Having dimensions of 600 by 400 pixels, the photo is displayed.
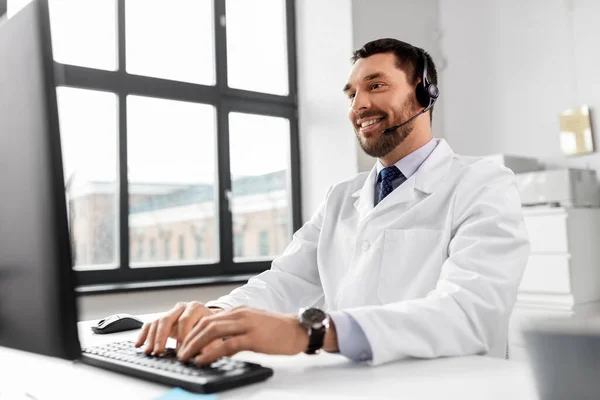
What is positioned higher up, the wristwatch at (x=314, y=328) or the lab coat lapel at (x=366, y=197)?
the lab coat lapel at (x=366, y=197)

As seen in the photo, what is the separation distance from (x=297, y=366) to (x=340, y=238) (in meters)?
0.70

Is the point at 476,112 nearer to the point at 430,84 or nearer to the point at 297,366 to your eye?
the point at 430,84

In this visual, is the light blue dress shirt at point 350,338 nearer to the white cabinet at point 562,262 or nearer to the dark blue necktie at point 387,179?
the dark blue necktie at point 387,179

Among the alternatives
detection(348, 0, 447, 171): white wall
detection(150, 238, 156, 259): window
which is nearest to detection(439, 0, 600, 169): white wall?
detection(348, 0, 447, 171): white wall

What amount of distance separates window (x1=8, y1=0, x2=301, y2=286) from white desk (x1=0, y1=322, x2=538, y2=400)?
2.04 metres

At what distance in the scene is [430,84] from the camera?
155 centimetres

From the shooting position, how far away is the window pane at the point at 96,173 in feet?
9.63

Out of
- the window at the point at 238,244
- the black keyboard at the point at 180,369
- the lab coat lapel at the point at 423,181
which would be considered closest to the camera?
the black keyboard at the point at 180,369

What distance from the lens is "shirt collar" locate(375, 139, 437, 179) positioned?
1.45m

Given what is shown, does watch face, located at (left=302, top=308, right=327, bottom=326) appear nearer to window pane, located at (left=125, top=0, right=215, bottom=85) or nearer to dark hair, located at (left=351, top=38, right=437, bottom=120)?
dark hair, located at (left=351, top=38, right=437, bottom=120)

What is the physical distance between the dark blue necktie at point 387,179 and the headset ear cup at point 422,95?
0.21 m

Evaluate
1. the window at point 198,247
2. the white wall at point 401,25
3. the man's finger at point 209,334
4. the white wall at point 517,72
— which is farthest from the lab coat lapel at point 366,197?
the white wall at point 517,72

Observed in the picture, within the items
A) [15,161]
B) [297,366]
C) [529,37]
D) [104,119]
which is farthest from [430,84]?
[529,37]

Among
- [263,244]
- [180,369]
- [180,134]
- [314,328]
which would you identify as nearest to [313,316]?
[314,328]
